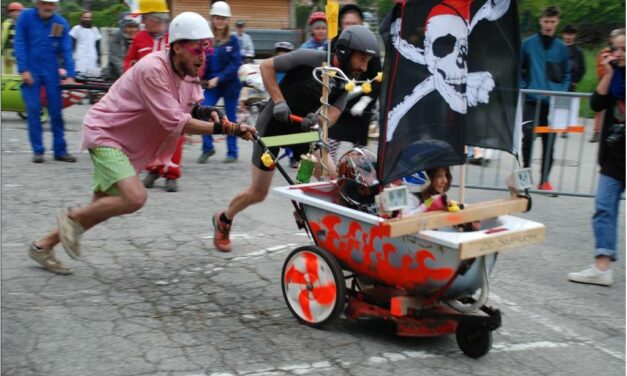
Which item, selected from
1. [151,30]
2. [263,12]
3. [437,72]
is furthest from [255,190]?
[263,12]

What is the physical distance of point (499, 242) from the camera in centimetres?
404

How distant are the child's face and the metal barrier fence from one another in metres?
3.96

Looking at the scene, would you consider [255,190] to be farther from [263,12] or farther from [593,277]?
[263,12]

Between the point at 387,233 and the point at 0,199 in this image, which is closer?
the point at 387,233

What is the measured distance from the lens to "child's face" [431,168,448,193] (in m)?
4.44

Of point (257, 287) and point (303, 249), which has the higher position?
point (303, 249)

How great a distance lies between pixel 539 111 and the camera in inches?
349

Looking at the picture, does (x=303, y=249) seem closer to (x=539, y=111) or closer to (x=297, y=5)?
(x=539, y=111)

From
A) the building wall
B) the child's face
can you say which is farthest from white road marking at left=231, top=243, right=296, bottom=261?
the building wall

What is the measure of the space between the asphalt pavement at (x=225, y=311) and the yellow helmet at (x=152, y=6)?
2.15 m

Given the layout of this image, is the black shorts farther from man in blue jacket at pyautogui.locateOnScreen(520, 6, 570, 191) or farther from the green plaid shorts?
man in blue jacket at pyautogui.locateOnScreen(520, 6, 570, 191)

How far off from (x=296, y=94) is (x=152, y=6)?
11.0 ft

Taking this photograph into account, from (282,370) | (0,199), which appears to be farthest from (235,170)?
(282,370)

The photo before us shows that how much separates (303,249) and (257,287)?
93cm
